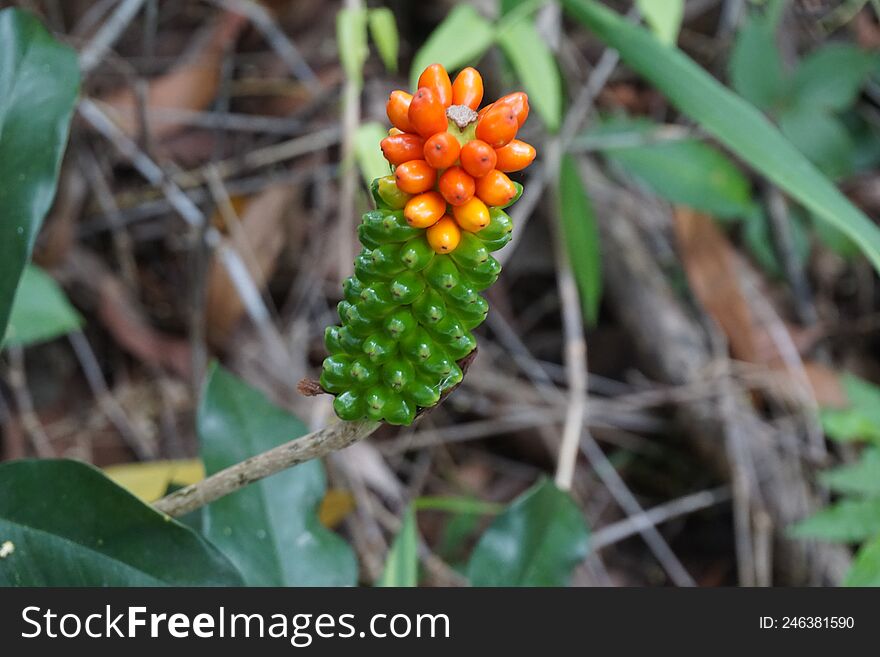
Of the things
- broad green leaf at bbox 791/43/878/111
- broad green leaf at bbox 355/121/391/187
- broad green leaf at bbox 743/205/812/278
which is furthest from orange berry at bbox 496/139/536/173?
broad green leaf at bbox 791/43/878/111

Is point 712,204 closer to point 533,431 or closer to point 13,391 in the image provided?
point 533,431

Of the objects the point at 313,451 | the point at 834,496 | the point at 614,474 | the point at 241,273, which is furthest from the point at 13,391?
the point at 834,496

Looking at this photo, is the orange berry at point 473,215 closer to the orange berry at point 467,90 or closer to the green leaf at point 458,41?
the orange berry at point 467,90

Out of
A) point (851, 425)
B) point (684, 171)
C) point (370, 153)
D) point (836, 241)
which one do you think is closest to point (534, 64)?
point (370, 153)

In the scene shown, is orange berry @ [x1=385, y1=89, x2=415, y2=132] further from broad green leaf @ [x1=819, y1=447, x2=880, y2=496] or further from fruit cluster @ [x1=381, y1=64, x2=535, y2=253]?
broad green leaf @ [x1=819, y1=447, x2=880, y2=496]

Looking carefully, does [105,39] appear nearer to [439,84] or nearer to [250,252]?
[250,252]

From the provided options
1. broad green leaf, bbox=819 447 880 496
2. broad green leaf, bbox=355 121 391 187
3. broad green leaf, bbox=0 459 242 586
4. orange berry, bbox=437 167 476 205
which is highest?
broad green leaf, bbox=355 121 391 187
